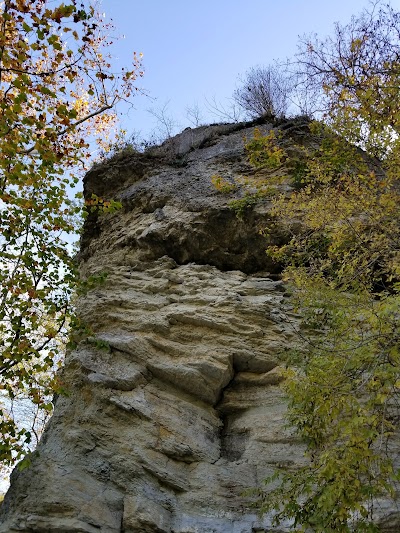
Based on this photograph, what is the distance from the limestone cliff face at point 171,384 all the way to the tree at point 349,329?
26.1 inches

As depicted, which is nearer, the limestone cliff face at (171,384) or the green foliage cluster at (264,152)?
the limestone cliff face at (171,384)

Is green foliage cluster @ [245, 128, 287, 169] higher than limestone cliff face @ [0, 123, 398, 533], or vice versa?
green foliage cluster @ [245, 128, 287, 169]

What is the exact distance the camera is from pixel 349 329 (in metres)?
6.03

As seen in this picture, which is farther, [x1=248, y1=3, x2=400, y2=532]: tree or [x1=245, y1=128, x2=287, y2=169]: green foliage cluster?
[x1=245, y1=128, x2=287, y2=169]: green foliage cluster

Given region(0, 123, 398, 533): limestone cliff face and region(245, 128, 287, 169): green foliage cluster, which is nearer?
region(0, 123, 398, 533): limestone cliff face

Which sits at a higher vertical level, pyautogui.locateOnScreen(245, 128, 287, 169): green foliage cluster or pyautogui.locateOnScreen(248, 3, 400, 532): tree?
pyautogui.locateOnScreen(245, 128, 287, 169): green foliage cluster

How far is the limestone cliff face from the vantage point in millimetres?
6348

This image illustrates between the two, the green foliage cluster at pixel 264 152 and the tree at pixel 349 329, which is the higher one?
the green foliage cluster at pixel 264 152

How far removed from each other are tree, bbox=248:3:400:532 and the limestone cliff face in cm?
66

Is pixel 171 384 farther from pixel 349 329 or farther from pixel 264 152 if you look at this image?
pixel 264 152

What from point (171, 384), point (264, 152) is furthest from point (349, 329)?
point (264, 152)

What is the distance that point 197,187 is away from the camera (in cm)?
1131

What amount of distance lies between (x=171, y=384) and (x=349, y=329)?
312cm

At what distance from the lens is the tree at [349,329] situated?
498cm
